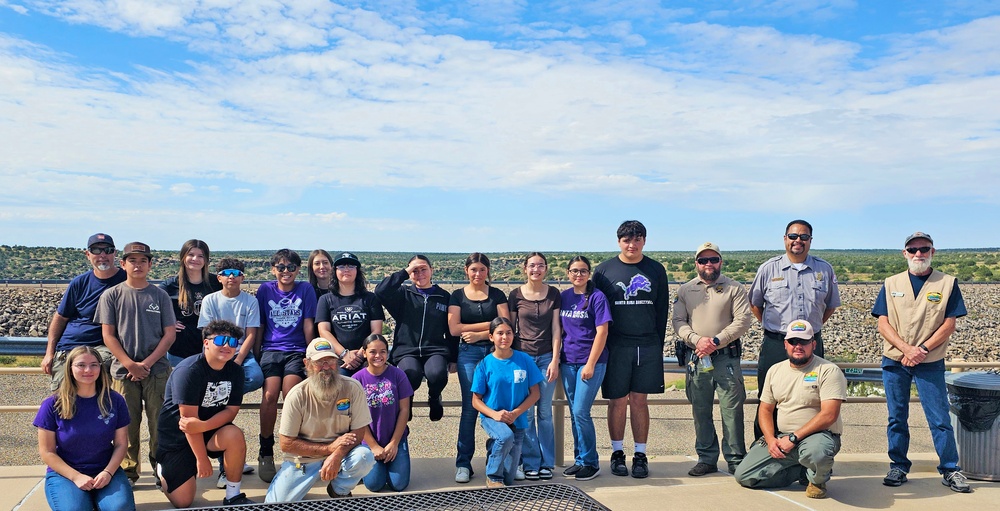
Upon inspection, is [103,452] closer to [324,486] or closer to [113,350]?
[113,350]

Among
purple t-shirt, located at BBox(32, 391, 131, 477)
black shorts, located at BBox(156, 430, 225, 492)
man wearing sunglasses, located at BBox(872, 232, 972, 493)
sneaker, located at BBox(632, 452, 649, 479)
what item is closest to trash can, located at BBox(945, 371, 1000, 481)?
man wearing sunglasses, located at BBox(872, 232, 972, 493)

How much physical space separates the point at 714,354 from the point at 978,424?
7.24 ft

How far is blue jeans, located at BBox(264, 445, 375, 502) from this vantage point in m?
5.24

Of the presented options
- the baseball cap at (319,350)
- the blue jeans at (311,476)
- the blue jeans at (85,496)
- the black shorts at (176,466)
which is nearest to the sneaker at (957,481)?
the blue jeans at (311,476)

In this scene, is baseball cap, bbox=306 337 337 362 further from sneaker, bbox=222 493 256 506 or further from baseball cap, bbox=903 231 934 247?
baseball cap, bbox=903 231 934 247

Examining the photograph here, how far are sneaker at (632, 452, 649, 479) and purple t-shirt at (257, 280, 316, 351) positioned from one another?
9.44ft

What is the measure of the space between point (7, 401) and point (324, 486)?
9166 millimetres

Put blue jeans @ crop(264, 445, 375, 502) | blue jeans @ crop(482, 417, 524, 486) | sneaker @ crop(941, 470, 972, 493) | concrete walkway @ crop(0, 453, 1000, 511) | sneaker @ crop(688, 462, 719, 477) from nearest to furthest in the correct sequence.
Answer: blue jeans @ crop(264, 445, 375, 502) < concrete walkway @ crop(0, 453, 1000, 511) < blue jeans @ crop(482, 417, 524, 486) < sneaker @ crop(941, 470, 972, 493) < sneaker @ crop(688, 462, 719, 477)

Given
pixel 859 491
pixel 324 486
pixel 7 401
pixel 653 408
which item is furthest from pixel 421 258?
pixel 7 401

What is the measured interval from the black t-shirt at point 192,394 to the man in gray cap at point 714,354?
3515 millimetres

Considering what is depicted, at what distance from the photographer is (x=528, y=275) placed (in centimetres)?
625

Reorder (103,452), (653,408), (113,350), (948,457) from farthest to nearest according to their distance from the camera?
(653,408) < (948,457) < (113,350) < (103,452)

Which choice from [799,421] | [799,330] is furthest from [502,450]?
[799,330]

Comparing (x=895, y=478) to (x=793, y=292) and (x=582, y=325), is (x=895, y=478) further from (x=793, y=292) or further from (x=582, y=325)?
(x=582, y=325)
